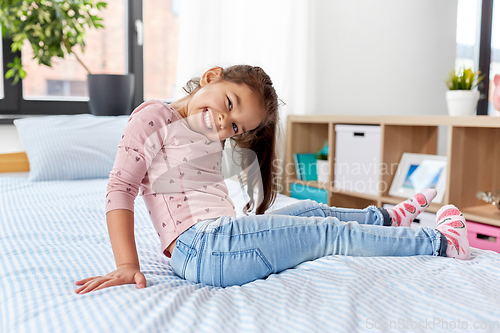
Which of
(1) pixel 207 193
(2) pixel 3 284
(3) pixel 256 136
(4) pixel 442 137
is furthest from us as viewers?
(4) pixel 442 137

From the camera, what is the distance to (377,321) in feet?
1.84

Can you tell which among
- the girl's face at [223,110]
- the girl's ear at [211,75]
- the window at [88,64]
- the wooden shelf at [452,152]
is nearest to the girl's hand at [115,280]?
the girl's face at [223,110]

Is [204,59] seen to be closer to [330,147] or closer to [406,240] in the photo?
[330,147]

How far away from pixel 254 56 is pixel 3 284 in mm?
1743

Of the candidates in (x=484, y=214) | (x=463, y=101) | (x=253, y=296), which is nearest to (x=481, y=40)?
(x=463, y=101)

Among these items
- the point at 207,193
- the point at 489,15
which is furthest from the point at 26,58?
the point at 489,15

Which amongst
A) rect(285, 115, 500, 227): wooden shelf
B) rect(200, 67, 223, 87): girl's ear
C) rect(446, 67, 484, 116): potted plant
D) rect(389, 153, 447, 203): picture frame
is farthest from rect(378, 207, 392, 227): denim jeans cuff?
rect(446, 67, 484, 116): potted plant

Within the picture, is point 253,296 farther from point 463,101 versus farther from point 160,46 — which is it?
point 160,46

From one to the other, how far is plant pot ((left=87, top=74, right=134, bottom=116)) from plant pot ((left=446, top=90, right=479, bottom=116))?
1.50 metres

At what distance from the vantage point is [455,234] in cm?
91

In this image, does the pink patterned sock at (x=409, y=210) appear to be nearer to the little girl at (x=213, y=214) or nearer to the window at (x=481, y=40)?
the little girl at (x=213, y=214)

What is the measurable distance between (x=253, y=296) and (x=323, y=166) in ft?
5.04

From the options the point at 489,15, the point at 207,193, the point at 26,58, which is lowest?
the point at 207,193

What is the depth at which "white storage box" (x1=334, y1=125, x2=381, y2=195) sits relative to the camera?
1.88 metres
